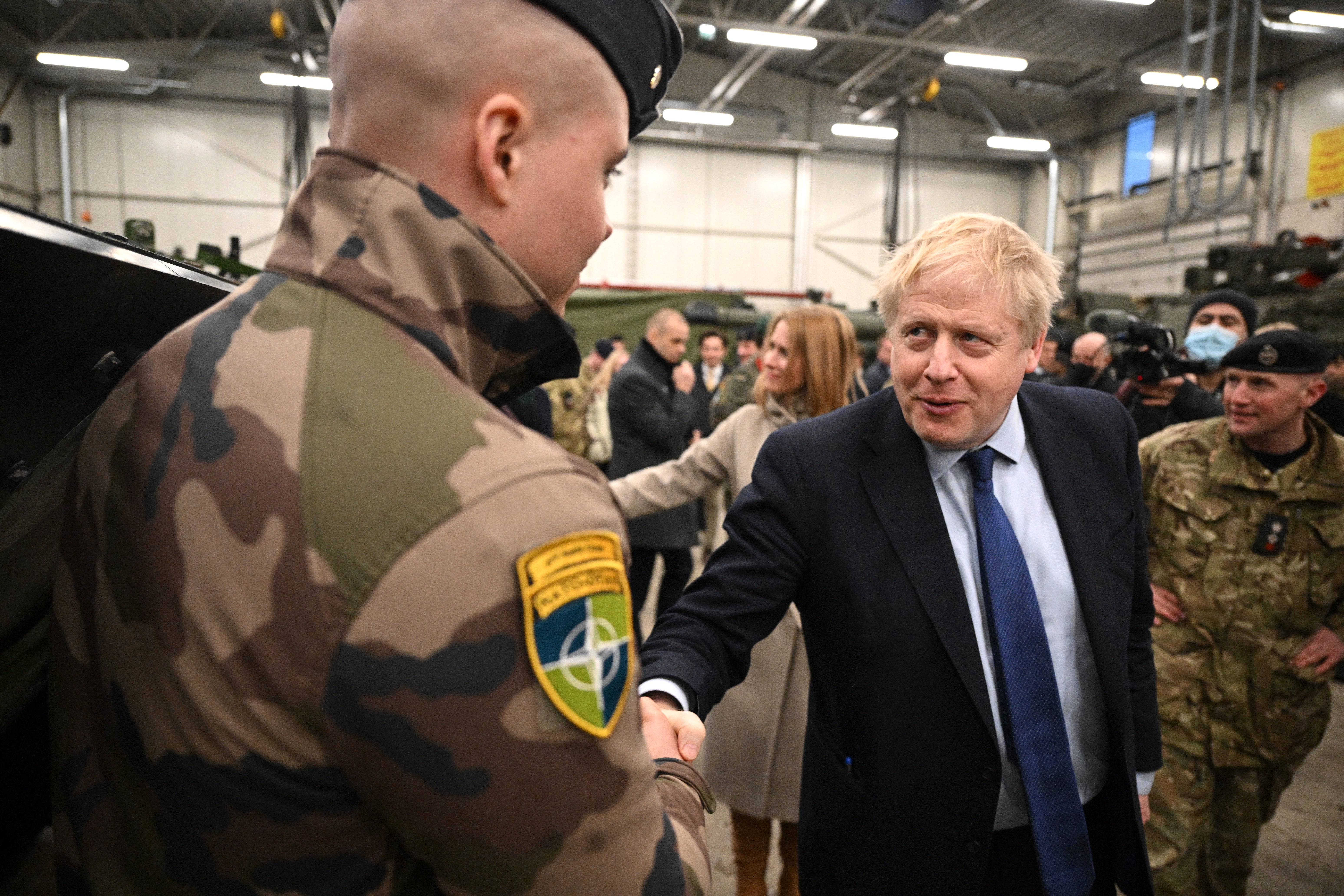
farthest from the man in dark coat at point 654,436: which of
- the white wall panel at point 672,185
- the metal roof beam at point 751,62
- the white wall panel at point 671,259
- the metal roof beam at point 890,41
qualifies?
the white wall panel at point 672,185

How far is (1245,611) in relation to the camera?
8.83ft

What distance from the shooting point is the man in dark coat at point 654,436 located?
434 centimetres

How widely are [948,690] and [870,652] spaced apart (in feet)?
0.47

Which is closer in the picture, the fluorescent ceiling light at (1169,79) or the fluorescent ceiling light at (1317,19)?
the fluorescent ceiling light at (1317,19)

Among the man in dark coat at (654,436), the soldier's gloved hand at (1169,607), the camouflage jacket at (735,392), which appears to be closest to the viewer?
the soldier's gloved hand at (1169,607)

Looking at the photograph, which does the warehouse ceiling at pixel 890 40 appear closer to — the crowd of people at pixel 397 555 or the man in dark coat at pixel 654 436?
the man in dark coat at pixel 654 436

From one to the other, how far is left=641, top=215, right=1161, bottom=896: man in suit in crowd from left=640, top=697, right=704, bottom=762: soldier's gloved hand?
0.13 m

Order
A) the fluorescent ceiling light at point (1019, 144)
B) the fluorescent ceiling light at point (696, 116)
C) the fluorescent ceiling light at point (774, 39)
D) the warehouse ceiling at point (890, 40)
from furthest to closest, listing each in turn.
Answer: the fluorescent ceiling light at point (1019, 144) → the fluorescent ceiling light at point (696, 116) → the warehouse ceiling at point (890, 40) → the fluorescent ceiling light at point (774, 39)

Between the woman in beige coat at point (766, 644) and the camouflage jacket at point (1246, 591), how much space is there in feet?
3.86

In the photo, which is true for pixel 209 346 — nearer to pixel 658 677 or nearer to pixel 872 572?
pixel 658 677

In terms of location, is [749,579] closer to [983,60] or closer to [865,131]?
[983,60]

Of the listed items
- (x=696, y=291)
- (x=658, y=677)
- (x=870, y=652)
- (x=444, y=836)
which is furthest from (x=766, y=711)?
(x=696, y=291)

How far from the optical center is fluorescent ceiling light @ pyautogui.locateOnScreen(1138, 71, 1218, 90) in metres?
11.5

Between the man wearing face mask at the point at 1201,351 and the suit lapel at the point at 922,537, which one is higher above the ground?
the man wearing face mask at the point at 1201,351
